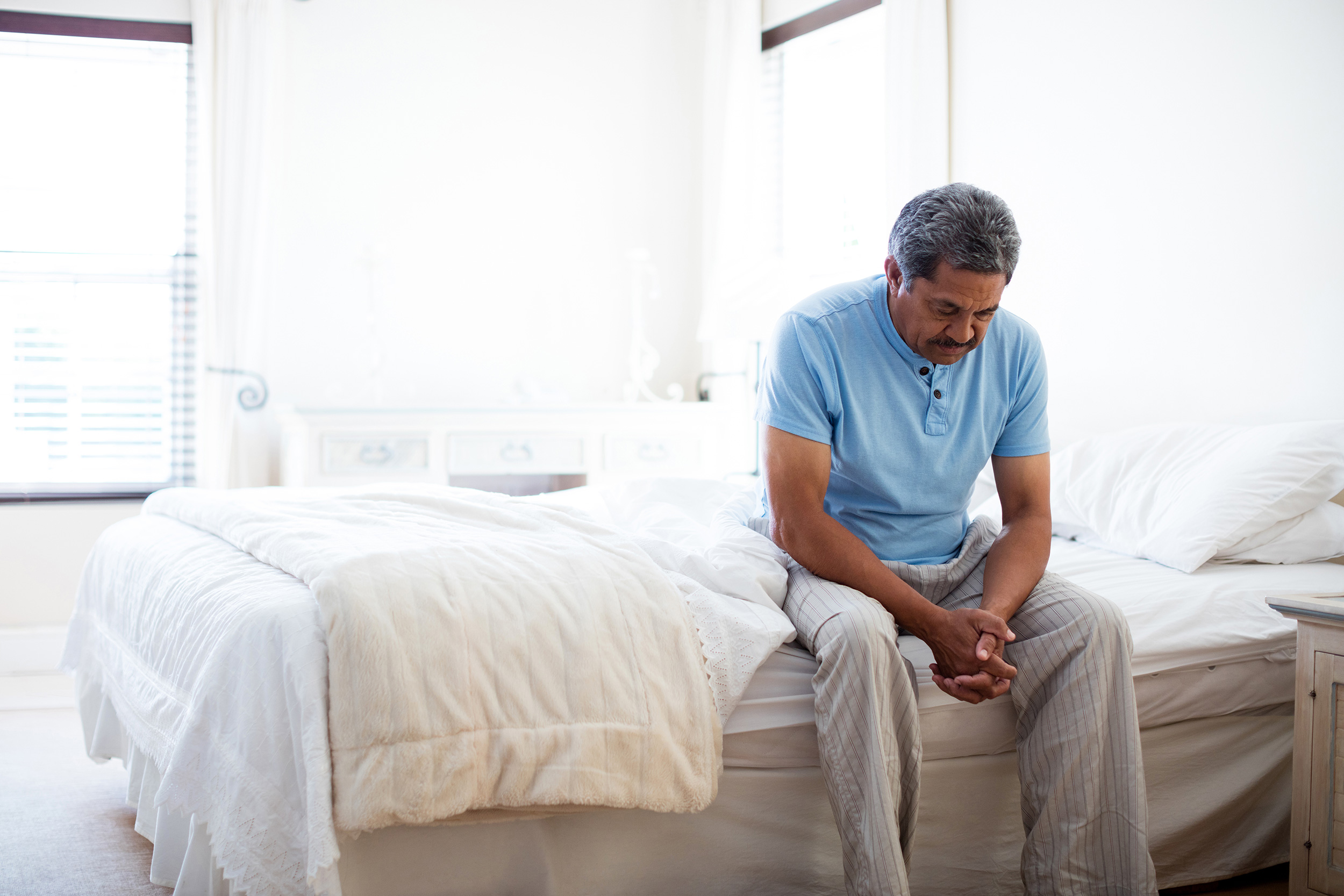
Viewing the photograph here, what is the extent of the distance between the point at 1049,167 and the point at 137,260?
10.2ft

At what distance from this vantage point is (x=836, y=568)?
4.86ft

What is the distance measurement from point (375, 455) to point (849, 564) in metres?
2.29

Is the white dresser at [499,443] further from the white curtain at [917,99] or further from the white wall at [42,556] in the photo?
the white curtain at [917,99]

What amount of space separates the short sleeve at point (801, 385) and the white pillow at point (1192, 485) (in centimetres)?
87

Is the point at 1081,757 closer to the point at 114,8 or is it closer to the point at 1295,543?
the point at 1295,543

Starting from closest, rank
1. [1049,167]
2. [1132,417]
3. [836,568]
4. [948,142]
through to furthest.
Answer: [836,568], [1132,417], [1049,167], [948,142]

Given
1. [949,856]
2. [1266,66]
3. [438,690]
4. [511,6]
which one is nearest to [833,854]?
[949,856]

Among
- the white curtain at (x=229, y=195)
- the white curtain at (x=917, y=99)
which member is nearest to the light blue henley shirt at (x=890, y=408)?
the white curtain at (x=917, y=99)

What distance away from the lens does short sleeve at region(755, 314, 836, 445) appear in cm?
150

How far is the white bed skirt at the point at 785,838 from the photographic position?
1.33m

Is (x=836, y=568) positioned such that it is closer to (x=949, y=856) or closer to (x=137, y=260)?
(x=949, y=856)

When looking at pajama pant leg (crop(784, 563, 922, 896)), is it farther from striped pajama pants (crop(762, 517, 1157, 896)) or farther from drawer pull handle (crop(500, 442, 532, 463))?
drawer pull handle (crop(500, 442, 532, 463))

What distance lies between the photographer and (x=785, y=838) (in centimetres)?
146

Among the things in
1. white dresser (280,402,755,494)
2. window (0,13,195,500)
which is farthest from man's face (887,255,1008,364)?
window (0,13,195,500)
